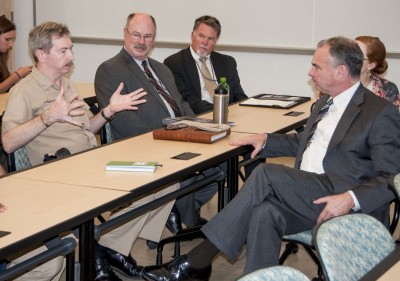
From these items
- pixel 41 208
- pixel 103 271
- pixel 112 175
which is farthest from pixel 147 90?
pixel 41 208

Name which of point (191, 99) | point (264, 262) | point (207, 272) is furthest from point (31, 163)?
point (191, 99)

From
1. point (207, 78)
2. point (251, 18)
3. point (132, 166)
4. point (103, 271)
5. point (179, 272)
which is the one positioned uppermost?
point (251, 18)

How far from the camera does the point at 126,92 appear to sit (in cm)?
461

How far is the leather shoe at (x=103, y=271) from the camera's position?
3818 millimetres

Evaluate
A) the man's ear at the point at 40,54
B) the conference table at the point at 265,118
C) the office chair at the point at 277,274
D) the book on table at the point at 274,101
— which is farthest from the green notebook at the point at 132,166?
the book on table at the point at 274,101

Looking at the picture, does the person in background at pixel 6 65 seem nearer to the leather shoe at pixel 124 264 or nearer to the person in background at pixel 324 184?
the leather shoe at pixel 124 264

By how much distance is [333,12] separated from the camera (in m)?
6.87

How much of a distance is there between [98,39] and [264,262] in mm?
5263

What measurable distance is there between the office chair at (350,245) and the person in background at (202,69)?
3.13m

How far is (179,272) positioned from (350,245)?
1323 millimetres

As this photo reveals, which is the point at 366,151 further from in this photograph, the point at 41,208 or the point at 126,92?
the point at 126,92

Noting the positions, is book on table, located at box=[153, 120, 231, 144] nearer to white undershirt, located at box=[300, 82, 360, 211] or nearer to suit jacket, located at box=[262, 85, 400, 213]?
white undershirt, located at box=[300, 82, 360, 211]

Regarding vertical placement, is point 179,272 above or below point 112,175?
below

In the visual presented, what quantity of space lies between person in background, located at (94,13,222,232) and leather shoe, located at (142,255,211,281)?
96 cm
